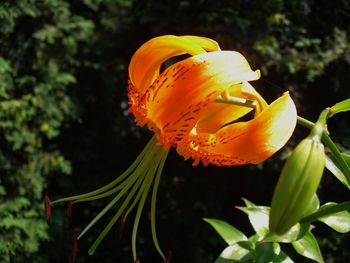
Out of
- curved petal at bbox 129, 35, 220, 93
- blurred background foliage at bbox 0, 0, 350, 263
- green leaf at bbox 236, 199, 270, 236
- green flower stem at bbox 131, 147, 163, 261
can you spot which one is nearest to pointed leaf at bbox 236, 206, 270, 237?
green leaf at bbox 236, 199, 270, 236

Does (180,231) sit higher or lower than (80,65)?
lower

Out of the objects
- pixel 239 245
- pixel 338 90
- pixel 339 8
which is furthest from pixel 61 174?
pixel 239 245

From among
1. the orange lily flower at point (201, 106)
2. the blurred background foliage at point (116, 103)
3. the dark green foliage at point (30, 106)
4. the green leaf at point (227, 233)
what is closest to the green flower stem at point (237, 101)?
the orange lily flower at point (201, 106)

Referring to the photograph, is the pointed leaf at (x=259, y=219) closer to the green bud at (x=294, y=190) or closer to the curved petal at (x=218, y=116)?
the curved petal at (x=218, y=116)

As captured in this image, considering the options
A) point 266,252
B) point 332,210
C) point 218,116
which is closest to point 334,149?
point 332,210

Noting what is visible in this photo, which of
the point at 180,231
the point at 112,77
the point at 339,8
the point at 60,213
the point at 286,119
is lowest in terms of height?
the point at 180,231

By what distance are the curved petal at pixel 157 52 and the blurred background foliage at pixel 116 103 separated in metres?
1.53

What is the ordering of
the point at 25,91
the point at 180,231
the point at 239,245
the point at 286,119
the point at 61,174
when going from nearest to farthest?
the point at 286,119 < the point at 239,245 < the point at 25,91 < the point at 61,174 < the point at 180,231

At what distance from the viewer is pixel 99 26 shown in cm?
300

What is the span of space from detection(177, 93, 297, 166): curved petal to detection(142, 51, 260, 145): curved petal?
0.05 meters

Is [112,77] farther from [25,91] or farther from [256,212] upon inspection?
[256,212]

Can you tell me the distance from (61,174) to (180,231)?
72cm

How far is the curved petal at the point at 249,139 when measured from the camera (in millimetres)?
631

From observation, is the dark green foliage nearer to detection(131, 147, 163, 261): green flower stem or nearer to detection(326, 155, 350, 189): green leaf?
detection(131, 147, 163, 261): green flower stem
